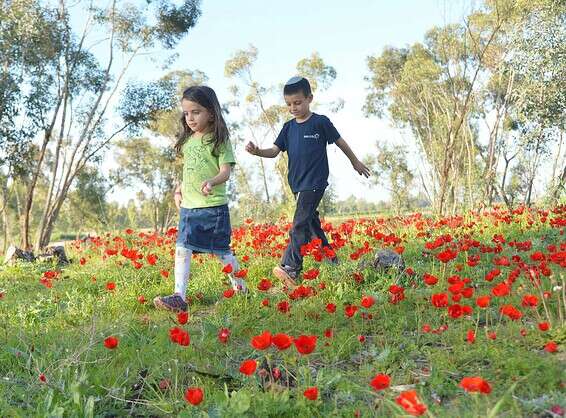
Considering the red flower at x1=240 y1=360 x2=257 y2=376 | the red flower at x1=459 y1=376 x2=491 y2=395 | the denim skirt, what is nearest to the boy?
the denim skirt

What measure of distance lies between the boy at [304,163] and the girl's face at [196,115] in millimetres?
511

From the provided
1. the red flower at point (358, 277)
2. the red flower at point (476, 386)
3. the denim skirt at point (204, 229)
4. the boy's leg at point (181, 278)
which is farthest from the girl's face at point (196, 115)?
the red flower at point (476, 386)

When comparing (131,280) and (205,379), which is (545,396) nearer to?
(205,379)

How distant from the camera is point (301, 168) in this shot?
16.0 feet

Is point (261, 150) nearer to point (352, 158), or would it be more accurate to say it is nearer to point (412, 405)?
point (352, 158)

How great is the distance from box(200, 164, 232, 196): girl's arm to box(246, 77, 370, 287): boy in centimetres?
46

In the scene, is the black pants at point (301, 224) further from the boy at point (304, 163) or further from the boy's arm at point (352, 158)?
the boy's arm at point (352, 158)

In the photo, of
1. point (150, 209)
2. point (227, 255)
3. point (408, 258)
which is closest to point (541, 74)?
point (408, 258)

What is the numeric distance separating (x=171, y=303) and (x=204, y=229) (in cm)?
65

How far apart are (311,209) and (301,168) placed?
384 millimetres

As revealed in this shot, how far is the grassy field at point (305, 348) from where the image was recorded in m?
2.26

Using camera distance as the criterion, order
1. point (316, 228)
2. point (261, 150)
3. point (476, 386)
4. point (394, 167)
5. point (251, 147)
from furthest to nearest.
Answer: point (394, 167)
point (316, 228)
point (261, 150)
point (251, 147)
point (476, 386)

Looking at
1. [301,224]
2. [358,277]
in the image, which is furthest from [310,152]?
[358,277]

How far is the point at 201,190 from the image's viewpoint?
14.3 feet
